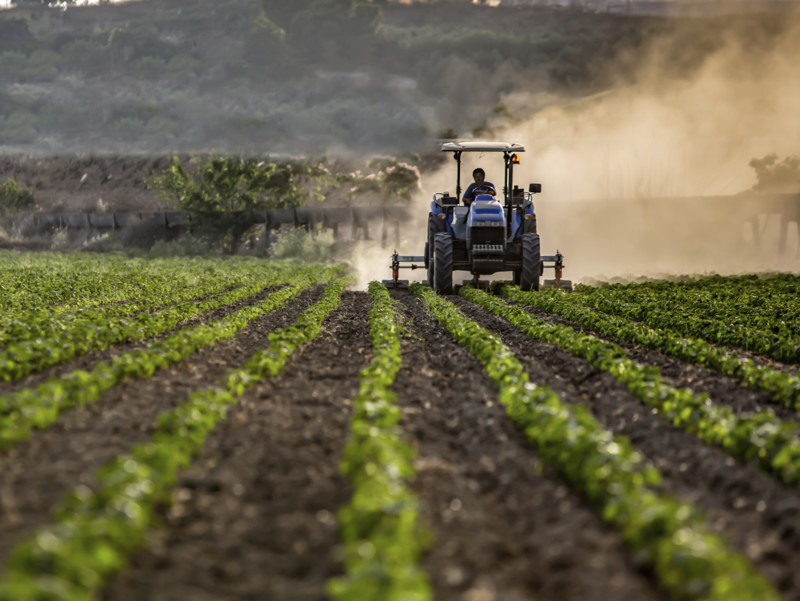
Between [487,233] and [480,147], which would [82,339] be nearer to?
[487,233]

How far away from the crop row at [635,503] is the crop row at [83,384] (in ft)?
15.1

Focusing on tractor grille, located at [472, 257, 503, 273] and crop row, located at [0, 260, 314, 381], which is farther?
tractor grille, located at [472, 257, 503, 273]

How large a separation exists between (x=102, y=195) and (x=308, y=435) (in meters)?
112

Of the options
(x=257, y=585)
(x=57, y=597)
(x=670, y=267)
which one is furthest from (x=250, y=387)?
(x=670, y=267)

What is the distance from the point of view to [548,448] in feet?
24.5

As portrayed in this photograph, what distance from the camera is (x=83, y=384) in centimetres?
933

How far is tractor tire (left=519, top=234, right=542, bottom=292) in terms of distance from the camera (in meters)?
22.6

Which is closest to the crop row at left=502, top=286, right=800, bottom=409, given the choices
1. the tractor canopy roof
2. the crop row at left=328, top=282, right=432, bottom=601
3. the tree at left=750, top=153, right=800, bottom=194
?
the tractor canopy roof

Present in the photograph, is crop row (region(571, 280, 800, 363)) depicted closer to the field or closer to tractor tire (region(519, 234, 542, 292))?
the field

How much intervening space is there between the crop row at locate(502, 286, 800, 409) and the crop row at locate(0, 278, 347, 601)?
6.67 meters

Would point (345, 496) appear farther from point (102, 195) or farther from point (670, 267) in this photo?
point (102, 195)

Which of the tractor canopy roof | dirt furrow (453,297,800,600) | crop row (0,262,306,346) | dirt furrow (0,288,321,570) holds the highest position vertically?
the tractor canopy roof

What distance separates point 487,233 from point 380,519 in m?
17.3

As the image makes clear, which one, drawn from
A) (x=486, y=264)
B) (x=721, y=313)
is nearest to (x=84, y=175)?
(x=486, y=264)
